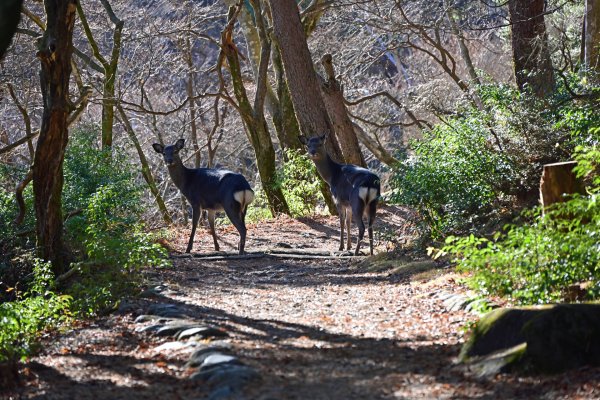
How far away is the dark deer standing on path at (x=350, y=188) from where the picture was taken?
14609 millimetres

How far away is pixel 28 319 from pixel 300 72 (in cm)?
1141

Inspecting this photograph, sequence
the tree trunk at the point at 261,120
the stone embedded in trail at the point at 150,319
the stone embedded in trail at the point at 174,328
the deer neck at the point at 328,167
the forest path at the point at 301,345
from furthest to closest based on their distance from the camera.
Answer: the tree trunk at the point at 261,120 < the deer neck at the point at 328,167 < the stone embedded in trail at the point at 150,319 < the stone embedded in trail at the point at 174,328 < the forest path at the point at 301,345

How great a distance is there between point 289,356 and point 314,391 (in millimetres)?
1038

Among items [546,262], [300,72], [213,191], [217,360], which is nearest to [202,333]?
[217,360]

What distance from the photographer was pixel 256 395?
6.11 meters

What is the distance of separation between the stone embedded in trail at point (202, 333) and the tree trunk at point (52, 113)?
11.6ft

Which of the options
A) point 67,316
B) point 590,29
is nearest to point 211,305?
point 67,316

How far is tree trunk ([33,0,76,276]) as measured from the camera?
1025cm

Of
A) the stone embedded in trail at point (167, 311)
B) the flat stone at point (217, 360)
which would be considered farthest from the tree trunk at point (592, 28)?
the flat stone at point (217, 360)

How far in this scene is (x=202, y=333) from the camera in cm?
798

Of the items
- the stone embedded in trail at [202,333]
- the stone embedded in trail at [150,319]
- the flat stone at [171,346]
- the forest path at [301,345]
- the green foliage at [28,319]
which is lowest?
the forest path at [301,345]

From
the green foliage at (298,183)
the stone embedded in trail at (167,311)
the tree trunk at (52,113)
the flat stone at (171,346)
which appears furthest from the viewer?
the green foliage at (298,183)

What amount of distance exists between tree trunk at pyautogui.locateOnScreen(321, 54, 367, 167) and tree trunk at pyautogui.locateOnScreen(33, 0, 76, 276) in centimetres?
1069

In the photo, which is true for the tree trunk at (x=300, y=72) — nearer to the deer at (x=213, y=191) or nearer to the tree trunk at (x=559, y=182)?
the deer at (x=213, y=191)
